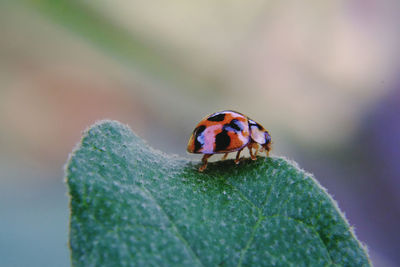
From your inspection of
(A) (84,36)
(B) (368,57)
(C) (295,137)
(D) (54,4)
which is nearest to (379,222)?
(C) (295,137)

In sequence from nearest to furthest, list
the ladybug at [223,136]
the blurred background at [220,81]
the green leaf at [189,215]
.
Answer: the green leaf at [189,215] → the ladybug at [223,136] → the blurred background at [220,81]

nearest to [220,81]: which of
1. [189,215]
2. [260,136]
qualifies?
[260,136]

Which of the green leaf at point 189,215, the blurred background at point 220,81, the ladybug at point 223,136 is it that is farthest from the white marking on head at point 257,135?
the blurred background at point 220,81

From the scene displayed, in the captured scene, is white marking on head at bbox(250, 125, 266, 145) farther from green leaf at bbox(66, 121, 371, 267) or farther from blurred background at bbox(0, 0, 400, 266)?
blurred background at bbox(0, 0, 400, 266)

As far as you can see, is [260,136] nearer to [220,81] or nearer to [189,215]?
[189,215]

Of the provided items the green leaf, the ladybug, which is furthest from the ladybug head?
the green leaf

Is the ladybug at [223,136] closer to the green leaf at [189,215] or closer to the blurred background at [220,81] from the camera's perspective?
the green leaf at [189,215]
